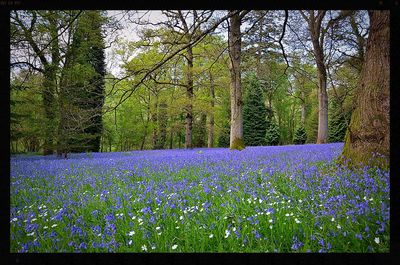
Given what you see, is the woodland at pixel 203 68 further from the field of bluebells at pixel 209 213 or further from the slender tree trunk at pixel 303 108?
the field of bluebells at pixel 209 213

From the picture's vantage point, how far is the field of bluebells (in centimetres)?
184

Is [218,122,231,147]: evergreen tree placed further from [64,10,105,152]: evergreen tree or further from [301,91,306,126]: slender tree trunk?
[64,10,105,152]: evergreen tree

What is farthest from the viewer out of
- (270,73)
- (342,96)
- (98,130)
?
(270,73)

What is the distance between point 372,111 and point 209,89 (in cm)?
286

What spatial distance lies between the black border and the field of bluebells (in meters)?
0.05

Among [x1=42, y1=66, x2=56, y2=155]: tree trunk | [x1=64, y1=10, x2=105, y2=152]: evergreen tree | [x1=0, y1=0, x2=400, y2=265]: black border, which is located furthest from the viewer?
[x1=64, y1=10, x2=105, y2=152]: evergreen tree

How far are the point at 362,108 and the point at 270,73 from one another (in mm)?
1487

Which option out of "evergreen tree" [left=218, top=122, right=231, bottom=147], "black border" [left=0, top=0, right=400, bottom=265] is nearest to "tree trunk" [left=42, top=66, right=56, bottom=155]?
"black border" [left=0, top=0, right=400, bottom=265]

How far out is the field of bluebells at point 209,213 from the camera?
1.84 meters

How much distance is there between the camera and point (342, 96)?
3367mm

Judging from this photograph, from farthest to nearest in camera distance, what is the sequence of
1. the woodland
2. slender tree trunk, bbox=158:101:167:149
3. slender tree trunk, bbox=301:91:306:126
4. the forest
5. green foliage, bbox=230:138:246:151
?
1. slender tree trunk, bbox=158:101:167:149
2. green foliage, bbox=230:138:246:151
3. slender tree trunk, bbox=301:91:306:126
4. the woodland
5. the forest
